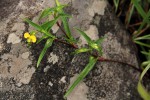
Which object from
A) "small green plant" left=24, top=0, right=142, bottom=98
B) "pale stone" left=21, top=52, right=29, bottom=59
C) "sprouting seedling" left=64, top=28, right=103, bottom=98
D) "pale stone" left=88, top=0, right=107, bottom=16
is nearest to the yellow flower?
"small green plant" left=24, top=0, right=142, bottom=98

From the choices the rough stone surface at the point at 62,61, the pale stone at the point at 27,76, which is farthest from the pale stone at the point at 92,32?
the pale stone at the point at 27,76

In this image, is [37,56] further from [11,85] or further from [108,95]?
[108,95]

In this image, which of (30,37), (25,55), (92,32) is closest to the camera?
(30,37)

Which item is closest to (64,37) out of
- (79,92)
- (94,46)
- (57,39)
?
(57,39)

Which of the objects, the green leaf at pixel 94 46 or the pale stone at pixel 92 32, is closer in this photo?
the green leaf at pixel 94 46

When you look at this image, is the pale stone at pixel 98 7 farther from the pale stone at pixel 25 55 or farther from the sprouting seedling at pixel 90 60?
the pale stone at pixel 25 55

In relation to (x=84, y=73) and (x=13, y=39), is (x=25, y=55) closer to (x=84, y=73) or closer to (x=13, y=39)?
(x=13, y=39)

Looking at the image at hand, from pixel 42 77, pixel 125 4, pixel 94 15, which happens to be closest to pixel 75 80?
pixel 42 77

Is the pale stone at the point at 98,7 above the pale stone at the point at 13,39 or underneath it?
underneath

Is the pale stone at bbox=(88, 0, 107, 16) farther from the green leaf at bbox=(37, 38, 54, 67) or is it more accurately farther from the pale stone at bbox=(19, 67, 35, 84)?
the pale stone at bbox=(19, 67, 35, 84)
